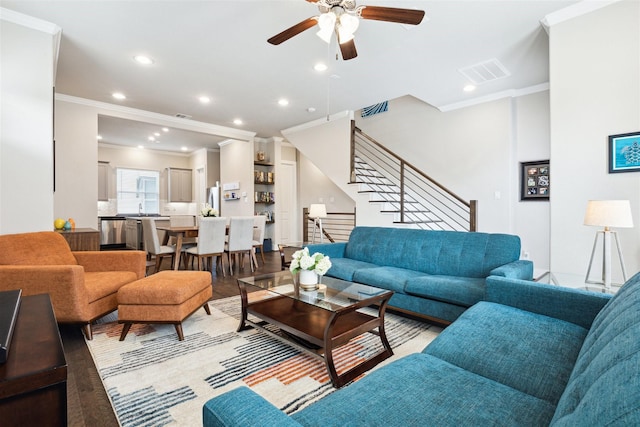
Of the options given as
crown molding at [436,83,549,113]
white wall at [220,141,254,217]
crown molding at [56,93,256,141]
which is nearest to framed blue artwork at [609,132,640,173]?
Answer: crown molding at [436,83,549,113]

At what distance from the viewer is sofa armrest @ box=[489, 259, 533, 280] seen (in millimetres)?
2340

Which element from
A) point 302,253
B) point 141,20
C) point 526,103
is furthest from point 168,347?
point 526,103

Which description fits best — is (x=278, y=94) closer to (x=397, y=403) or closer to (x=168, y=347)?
(x=168, y=347)

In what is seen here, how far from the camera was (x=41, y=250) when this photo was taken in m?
2.75

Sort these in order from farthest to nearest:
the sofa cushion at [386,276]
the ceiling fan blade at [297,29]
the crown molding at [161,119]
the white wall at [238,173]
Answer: the white wall at [238,173]
the crown molding at [161,119]
the sofa cushion at [386,276]
the ceiling fan blade at [297,29]

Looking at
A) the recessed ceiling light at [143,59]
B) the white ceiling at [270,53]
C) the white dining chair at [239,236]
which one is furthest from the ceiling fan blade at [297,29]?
the white dining chair at [239,236]

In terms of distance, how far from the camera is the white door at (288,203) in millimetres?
8656

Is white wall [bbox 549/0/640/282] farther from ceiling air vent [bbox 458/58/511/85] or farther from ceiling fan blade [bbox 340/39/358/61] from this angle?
ceiling fan blade [bbox 340/39/358/61]

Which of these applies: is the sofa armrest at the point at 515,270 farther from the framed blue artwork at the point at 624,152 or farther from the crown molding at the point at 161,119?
the crown molding at the point at 161,119

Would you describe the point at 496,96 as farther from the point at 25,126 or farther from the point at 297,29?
the point at 25,126

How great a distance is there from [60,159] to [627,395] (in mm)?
6707

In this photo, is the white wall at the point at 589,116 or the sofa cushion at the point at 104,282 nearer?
the sofa cushion at the point at 104,282

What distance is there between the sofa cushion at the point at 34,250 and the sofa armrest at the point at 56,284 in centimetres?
21

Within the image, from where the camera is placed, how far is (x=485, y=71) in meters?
4.28
